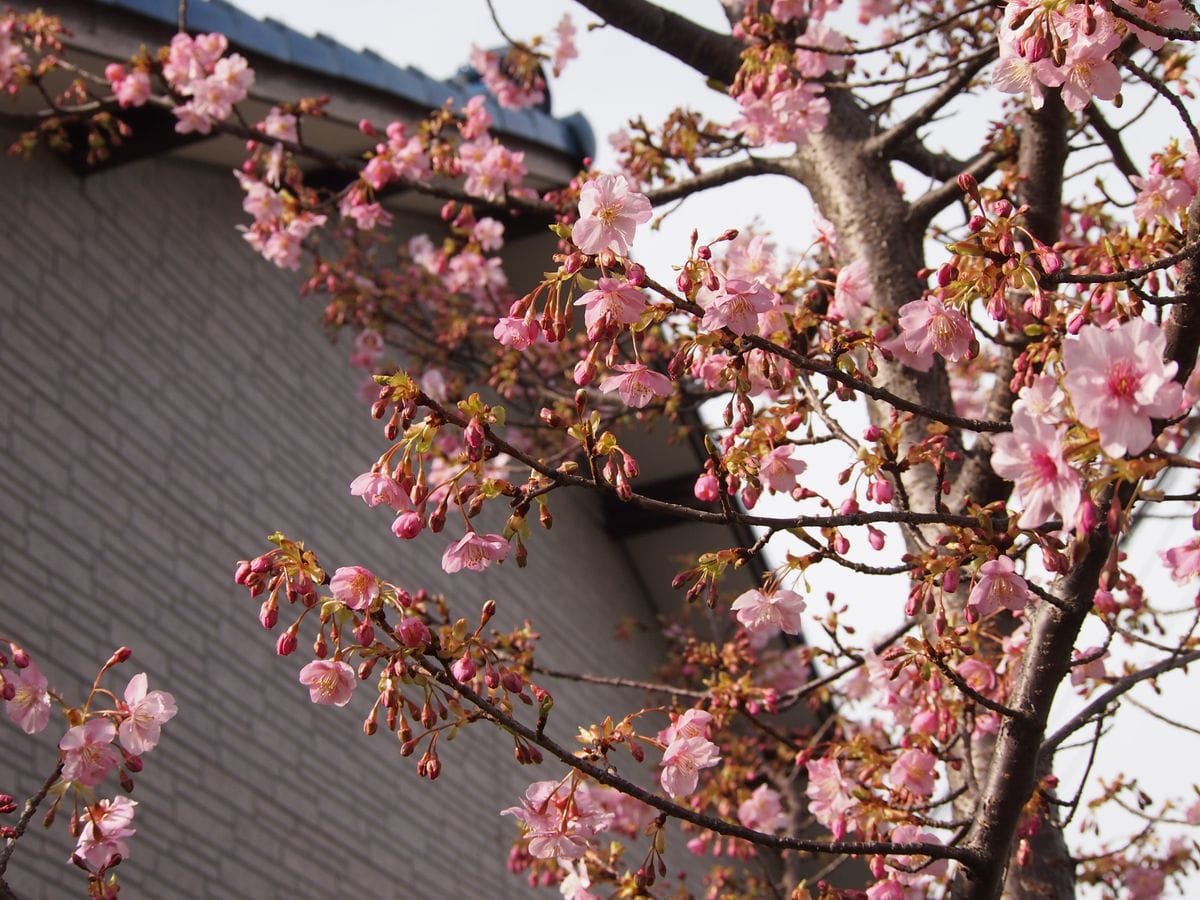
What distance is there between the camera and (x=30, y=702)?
260 centimetres

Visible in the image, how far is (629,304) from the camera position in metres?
2.11

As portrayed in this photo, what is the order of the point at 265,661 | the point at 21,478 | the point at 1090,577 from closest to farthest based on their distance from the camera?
the point at 1090,577 < the point at 21,478 < the point at 265,661

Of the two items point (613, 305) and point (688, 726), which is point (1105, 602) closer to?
point (688, 726)

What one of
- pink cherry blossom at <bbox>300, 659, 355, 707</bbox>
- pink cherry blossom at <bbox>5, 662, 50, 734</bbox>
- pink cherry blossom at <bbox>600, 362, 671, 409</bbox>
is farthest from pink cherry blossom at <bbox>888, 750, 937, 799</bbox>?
pink cherry blossom at <bbox>5, 662, 50, 734</bbox>

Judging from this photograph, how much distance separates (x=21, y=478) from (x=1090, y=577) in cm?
296

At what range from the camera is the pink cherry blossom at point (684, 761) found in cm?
251

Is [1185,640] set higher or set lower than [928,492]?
lower

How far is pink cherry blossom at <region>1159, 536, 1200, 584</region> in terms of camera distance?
236 centimetres

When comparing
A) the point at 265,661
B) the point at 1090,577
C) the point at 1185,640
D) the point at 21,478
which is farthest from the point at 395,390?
the point at 265,661

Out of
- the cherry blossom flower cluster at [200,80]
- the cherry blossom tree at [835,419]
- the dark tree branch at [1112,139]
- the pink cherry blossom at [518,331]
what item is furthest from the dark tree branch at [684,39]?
the pink cherry blossom at [518,331]

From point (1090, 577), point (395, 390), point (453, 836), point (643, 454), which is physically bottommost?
point (395, 390)

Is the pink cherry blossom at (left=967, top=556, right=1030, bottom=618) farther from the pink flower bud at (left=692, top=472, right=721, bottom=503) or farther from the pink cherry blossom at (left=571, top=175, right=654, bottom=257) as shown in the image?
the pink cherry blossom at (left=571, top=175, right=654, bottom=257)

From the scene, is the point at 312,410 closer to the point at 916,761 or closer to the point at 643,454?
the point at 643,454

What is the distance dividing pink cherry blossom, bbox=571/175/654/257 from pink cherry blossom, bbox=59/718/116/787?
3.95ft
